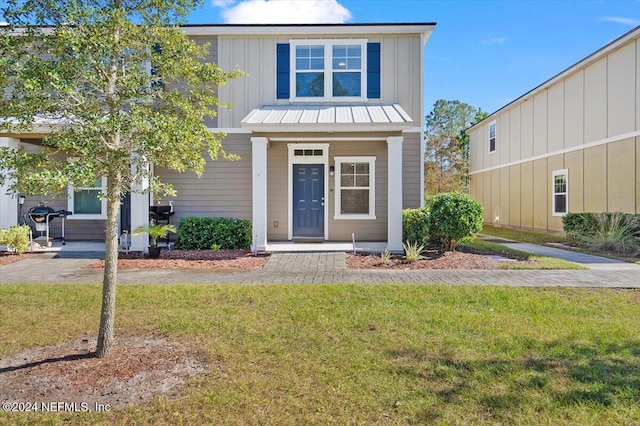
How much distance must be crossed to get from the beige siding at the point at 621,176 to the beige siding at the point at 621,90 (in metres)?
0.52

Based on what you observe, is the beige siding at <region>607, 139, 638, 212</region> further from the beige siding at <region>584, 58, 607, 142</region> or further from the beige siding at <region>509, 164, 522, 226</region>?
the beige siding at <region>509, 164, 522, 226</region>

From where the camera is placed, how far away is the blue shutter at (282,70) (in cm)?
1188

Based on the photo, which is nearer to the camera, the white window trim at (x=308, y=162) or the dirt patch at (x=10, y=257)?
the dirt patch at (x=10, y=257)

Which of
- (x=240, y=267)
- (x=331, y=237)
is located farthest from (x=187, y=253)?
(x=331, y=237)

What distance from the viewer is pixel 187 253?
32.8ft

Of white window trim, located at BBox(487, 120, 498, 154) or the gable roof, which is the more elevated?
the gable roof

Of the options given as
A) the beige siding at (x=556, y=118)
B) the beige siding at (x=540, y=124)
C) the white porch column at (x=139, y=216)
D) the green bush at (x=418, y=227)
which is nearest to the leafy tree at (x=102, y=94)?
the white porch column at (x=139, y=216)

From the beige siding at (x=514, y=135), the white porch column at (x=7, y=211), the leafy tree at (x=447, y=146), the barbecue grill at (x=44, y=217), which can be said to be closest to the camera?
the white porch column at (x=7, y=211)

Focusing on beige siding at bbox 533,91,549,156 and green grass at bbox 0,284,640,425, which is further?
beige siding at bbox 533,91,549,156

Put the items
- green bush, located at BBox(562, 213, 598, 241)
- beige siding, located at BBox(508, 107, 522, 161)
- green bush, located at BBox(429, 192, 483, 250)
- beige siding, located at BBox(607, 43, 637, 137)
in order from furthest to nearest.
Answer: beige siding, located at BBox(508, 107, 522, 161)
green bush, located at BBox(562, 213, 598, 241)
beige siding, located at BBox(607, 43, 637, 137)
green bush, located at BBox(429, 192, 483, 250)

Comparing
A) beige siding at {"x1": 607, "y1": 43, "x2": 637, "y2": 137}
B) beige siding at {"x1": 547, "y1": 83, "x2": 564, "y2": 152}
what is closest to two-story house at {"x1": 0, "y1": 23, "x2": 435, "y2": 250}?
beige siding at {"x1": 607, "y1": 43, "x2": 637, "y2": 137}

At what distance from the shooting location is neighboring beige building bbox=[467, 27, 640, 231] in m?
12.1

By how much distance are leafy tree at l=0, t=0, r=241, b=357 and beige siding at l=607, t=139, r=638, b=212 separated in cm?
1336

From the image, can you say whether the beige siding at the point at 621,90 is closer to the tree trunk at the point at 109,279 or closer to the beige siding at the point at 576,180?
the beige siding at the point at 576,180
